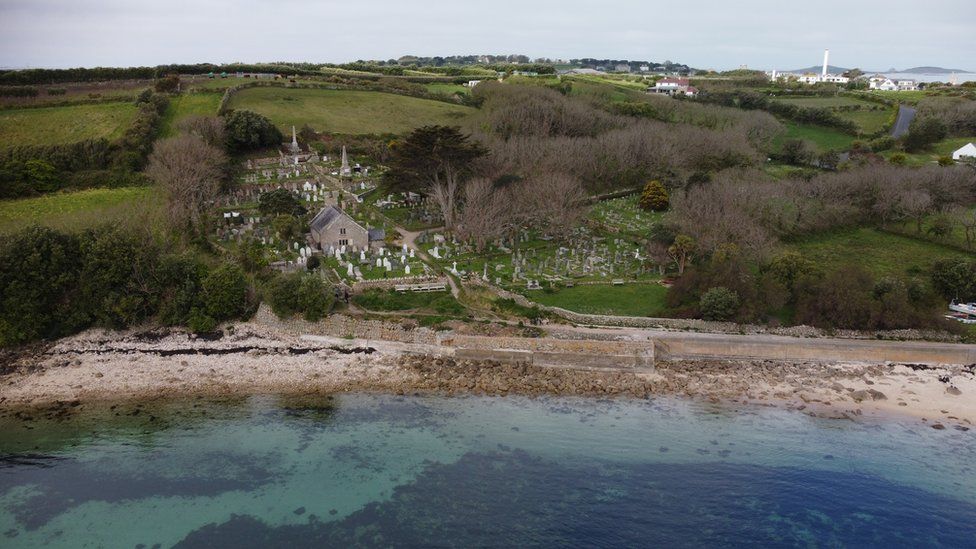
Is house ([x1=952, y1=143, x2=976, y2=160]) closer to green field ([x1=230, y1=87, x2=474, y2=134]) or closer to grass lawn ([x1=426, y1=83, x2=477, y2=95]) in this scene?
green field ([x1=230, y1=87, x2=474, y2=134])

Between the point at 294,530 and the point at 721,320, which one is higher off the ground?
the point at 721,320

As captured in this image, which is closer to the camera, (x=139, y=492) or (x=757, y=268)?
(x=139, y=492)

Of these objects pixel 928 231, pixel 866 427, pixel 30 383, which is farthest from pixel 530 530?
pixel 928 231

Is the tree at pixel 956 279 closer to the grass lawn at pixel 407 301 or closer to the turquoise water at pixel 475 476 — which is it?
the turquoise water at pixel 475 476

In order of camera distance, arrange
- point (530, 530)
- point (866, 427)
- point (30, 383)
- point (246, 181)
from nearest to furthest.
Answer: point (530, 530) → point (866, 427) → point (30, 383) → point (246, 181)

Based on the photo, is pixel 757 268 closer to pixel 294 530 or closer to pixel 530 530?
pixel 530 530

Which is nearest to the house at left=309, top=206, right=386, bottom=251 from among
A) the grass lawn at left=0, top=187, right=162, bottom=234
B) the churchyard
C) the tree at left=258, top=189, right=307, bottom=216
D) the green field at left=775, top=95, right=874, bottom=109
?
the churchyard

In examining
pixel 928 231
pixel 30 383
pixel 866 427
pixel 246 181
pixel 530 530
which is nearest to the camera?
pixel 530 530
